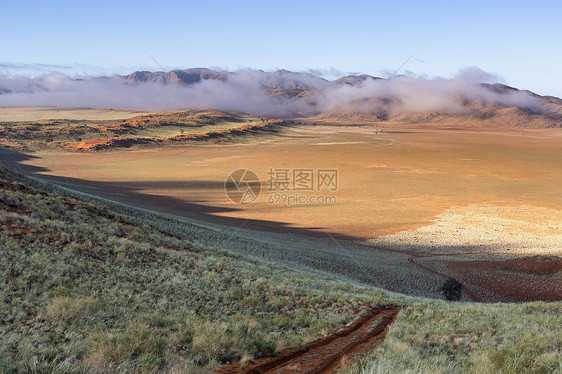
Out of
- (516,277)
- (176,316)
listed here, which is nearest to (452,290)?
(516,277)

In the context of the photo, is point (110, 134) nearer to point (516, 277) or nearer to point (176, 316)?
point (516, 277)

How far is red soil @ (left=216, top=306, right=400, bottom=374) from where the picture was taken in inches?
227

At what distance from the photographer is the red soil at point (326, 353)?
18.9 ft

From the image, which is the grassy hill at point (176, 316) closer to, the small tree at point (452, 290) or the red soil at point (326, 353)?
the red soil at point (326, 353)

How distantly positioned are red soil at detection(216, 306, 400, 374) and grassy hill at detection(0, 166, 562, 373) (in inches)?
8.5

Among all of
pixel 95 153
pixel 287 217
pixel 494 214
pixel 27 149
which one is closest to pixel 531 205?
pixel 494 214

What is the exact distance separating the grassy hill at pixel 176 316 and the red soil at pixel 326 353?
215 millimetres

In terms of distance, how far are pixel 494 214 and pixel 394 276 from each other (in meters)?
26.2

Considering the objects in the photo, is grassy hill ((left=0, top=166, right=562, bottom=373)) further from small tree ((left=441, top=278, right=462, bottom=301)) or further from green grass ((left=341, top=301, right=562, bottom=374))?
small tree ((left=441, top=278, right=462, bottom=301))

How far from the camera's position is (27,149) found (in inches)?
3017

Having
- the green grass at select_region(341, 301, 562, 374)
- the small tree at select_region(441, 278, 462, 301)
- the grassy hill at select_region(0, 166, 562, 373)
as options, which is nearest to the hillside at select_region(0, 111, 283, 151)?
the grassy hill at select_region(0, 166, 562, 373)

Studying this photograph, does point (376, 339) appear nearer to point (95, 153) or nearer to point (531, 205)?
point (531, 205)

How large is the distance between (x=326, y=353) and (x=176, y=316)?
2957 mm

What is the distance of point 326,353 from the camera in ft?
21.6
